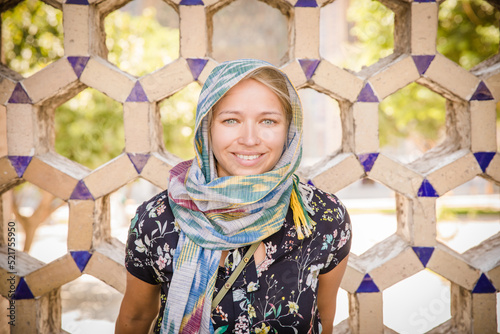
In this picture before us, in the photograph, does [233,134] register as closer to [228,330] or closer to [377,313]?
[228,330]

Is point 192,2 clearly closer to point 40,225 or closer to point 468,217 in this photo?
point 40,225

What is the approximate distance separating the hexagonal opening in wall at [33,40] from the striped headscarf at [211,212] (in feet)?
11.3

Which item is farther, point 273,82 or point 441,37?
point 441,37

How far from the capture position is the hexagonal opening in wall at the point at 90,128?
4.91 m

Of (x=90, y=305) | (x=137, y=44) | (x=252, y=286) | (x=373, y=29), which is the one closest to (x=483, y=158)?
(x=252, y=286)

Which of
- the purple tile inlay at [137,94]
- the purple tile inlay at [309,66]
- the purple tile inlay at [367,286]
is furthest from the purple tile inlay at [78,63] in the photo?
the purple tile inlay at [367,286]

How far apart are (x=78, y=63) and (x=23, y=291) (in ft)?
2.61

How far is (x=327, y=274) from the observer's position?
4.22ft

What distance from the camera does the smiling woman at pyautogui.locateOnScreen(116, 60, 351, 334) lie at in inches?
45.3

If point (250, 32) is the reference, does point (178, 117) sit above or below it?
below

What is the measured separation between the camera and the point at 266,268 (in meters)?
1.18

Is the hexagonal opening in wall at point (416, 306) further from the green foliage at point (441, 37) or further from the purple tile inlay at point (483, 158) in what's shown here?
the green foliage at point (441, 37)

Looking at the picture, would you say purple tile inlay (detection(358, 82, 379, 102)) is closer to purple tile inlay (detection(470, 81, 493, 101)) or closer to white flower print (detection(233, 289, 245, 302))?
purple tile inlay (detection(470, 81, 493, 101))

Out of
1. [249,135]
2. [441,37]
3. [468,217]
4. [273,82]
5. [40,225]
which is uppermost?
[441,37]
